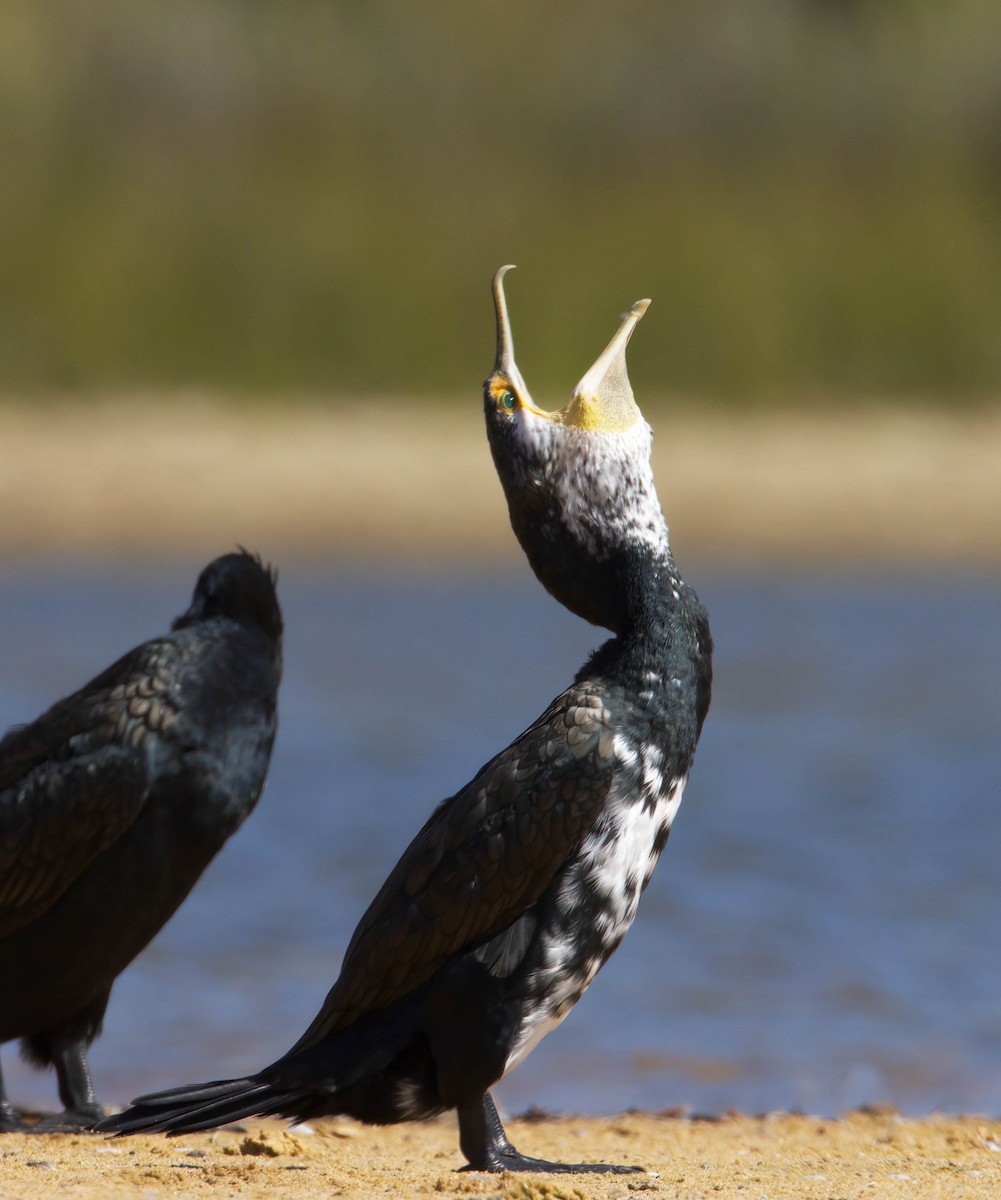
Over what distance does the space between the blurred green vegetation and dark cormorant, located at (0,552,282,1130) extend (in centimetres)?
1820

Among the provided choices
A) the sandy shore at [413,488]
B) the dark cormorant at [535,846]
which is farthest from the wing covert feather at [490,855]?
the sandy shore at [413,488]

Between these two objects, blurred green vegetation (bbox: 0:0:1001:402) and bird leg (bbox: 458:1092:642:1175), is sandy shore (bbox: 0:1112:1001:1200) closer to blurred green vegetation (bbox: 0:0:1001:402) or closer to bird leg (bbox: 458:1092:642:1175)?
bird leg (bbox: 458:1092:642:1175)

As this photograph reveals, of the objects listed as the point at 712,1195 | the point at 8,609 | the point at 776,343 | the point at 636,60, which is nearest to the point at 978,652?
the point at 8,609

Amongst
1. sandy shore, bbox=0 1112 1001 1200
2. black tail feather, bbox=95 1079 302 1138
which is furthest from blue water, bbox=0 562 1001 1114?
black tail feather, bbox=95 1079 302 1138

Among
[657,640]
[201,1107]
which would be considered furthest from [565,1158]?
[657,640]

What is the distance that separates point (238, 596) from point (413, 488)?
596 inches

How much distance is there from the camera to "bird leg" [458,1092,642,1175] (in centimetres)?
336

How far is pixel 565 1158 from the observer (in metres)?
3.98

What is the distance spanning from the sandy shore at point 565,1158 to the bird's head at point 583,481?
98cm

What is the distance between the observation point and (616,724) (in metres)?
3.26

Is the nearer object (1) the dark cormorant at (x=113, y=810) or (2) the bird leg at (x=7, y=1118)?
(1) the dark cormorant at (x=113, y=810)

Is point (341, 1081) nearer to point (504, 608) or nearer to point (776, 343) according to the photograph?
point (504, 608)

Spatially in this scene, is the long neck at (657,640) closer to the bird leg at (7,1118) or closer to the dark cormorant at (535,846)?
the dark cormorant at (535,846)

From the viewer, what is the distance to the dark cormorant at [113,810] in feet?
12.6
